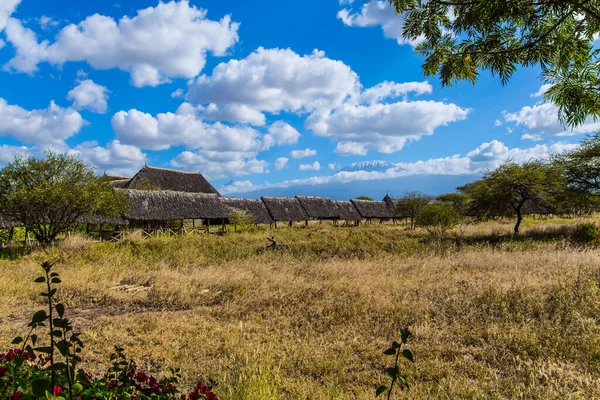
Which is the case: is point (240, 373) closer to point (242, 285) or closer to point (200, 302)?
point (200, 302)

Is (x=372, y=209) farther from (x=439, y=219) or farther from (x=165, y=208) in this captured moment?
(x=165, y=208)

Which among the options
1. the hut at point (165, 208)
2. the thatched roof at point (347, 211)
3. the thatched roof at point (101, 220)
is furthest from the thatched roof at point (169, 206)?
the thatched roof at point (347, 211)

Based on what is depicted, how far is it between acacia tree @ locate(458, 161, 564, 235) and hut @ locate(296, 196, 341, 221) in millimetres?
19418

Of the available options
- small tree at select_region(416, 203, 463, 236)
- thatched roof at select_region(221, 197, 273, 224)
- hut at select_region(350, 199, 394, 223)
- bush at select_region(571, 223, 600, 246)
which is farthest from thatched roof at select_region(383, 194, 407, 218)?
bush at select_region(571, 223, 600, 246)

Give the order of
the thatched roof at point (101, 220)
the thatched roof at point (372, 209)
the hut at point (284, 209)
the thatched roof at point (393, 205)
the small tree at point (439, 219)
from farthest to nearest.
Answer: the thatched roof at point (393, 205) < the thatched roof at point (372, 209) < the hut at point (284, 209) < the small tree at point (439, 219) < the thatched roof at point (101, 220)

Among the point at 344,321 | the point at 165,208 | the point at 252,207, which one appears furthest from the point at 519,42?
the point at 252,207

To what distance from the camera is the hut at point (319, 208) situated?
4059cm

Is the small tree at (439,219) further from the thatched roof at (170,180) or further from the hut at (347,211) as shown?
the thatched roof at (170,180)

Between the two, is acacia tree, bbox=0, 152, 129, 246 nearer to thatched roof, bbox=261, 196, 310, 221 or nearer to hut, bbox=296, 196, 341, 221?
thatched roof, bbox=261, 196, 310, 221

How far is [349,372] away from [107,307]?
5496 mm

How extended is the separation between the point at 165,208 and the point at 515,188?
2358 centimetres

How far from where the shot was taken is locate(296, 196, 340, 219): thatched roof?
133 feet

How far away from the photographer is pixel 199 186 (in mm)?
41281

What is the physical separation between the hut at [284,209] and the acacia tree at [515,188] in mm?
18563
